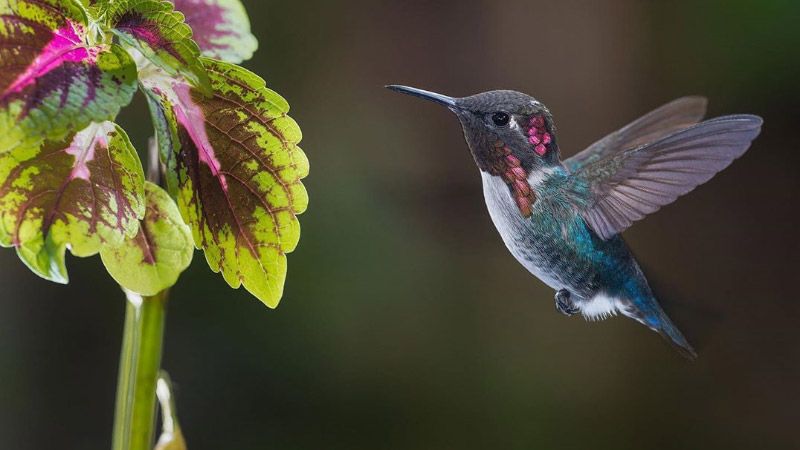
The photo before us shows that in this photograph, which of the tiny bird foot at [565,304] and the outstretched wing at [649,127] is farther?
the outstretched wing at [649,127]


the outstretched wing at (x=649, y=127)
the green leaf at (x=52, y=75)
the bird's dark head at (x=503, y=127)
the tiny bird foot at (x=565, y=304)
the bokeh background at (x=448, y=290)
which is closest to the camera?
the green leaf at (x=52, y=75)

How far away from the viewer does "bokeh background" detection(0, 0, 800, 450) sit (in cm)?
247

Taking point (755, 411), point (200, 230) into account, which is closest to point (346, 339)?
point (755, 411)

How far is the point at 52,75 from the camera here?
0.48m

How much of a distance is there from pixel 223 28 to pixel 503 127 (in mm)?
303

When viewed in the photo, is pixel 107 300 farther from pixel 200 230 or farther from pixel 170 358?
pixel 200 230

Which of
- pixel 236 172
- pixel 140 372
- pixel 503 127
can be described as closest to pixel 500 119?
pixel 503 127

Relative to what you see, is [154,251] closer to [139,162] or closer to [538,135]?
[139,162]

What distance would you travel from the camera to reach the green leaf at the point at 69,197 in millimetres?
514

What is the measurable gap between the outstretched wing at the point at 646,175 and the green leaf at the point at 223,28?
0.27 meters

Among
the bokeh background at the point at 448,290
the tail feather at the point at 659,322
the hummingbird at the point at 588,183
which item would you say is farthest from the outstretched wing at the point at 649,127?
the bokeh background at the point at 448,290

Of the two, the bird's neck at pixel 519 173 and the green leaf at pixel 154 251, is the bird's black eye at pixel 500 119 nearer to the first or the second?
the bird's neck at pixel 519 173

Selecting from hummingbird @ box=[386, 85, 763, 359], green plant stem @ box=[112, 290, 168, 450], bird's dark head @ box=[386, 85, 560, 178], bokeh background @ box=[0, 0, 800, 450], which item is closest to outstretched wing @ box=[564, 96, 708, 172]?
hummingbird @ box=[386, 85, 763, 359]

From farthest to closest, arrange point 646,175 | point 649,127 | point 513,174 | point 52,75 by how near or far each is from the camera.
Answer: point 649,127, point 646,175, point 513,174, point 52,75
